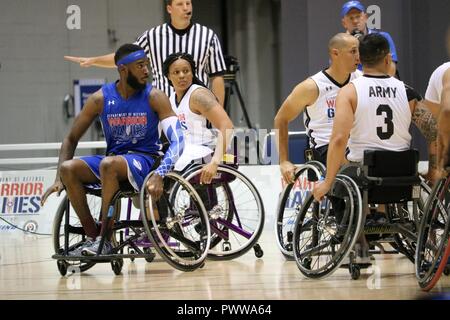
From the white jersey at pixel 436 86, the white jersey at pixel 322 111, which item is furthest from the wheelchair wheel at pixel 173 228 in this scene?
the white jersey at pixel 436 86

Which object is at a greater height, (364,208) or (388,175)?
(388,175)

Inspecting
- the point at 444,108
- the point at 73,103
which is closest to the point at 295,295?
the point at 444,108

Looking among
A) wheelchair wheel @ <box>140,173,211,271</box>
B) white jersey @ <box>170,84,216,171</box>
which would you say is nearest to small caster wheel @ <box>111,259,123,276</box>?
wheelchair wheel @ <box>140,173,211,271</box>

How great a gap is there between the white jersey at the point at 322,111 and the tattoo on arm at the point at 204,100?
1.90 ft

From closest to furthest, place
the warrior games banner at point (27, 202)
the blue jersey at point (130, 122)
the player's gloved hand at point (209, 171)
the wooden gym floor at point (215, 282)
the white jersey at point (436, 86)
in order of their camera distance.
Result: the wooden gym floor at point (215, 282), the white jersey at point (436, 86), the blue jersey at point (130, 122), the player's gloved hand at point (209, 171), the warrior games banner at point (27, 202)

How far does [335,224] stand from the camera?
16.0 ft

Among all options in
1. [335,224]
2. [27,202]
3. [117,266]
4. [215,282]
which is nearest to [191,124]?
[117,266]

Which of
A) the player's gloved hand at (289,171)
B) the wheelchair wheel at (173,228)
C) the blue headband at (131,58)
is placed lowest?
the wheelchair wheel at (173,228)

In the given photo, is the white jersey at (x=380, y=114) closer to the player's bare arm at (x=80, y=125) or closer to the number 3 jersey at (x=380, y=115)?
the number 3 jersey at (x=380, y=115)

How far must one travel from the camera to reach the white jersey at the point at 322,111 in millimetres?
5715

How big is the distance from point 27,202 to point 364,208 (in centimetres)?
483

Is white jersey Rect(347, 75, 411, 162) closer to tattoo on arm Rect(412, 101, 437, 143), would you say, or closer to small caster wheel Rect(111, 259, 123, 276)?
tattoo on arm Rect(412, 101, 437, 143)

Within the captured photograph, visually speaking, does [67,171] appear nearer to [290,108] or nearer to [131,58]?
[131,58]
